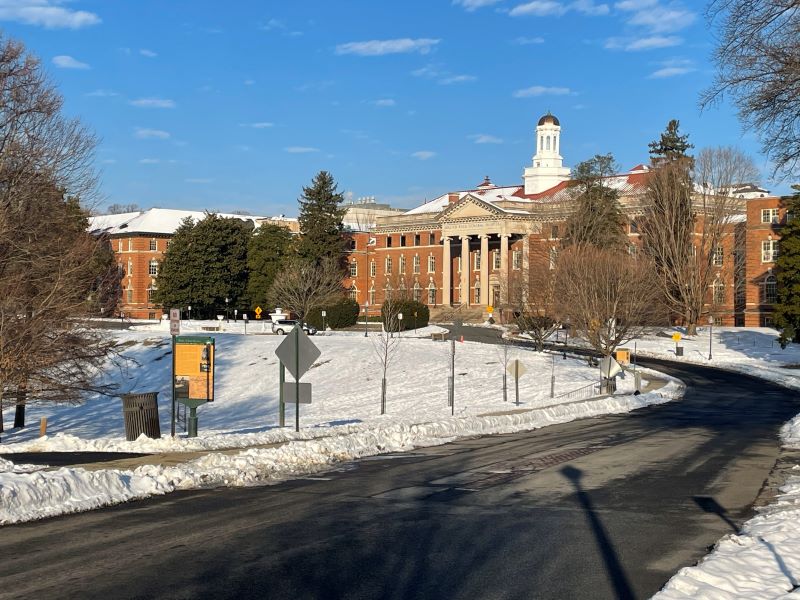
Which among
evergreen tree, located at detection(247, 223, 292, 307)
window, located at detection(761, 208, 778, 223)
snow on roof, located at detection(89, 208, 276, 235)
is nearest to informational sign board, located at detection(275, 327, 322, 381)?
window, located at detection(761, 208, 778, 223)

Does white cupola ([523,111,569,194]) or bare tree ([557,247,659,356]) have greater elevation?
white cupola ([523,111,569,194])

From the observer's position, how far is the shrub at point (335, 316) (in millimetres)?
91750

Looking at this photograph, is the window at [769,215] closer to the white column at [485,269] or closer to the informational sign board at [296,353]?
the white column at [485,269]

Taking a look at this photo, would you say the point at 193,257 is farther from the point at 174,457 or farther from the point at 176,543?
the point at 176,543

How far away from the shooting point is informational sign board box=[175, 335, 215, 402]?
2217cm

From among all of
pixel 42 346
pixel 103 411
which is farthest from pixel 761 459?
pixel 103 411

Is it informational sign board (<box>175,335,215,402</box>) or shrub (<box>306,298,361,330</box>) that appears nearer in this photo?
informational sign board (<box>175,335,215,402</box>)

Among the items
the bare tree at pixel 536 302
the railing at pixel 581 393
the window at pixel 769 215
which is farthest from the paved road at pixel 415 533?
the window at pixel 769 215

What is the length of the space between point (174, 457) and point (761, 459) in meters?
11.4

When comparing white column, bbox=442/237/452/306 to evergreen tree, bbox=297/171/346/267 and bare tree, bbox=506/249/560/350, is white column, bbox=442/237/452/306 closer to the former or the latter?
evergreen tree, bbox=297/171/346/267

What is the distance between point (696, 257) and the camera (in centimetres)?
8631

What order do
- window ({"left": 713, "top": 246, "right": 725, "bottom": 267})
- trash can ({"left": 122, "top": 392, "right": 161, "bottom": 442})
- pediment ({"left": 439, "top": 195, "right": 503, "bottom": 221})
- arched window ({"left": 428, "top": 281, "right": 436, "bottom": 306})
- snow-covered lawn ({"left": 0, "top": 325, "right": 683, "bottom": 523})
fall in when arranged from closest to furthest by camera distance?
snow-covered lawn ({"left": 0, "top": 325, "right": 683, "bottom": 523})
trash can ({"left": 122, "top": 392, "right": 161, "bottom": 442})
window ({"left": 713, "top": 246, "right": 725, "bottom": 267})
pediment ({"left": 439, "top": 195, "right": 503, "bottom": 221})
arched window ({"left": 428, "top": 281, "right": 436, "bottom": 306})

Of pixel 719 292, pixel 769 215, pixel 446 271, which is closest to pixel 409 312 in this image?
pixel 719 292

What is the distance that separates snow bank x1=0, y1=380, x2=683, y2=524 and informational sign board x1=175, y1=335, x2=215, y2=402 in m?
3.16
